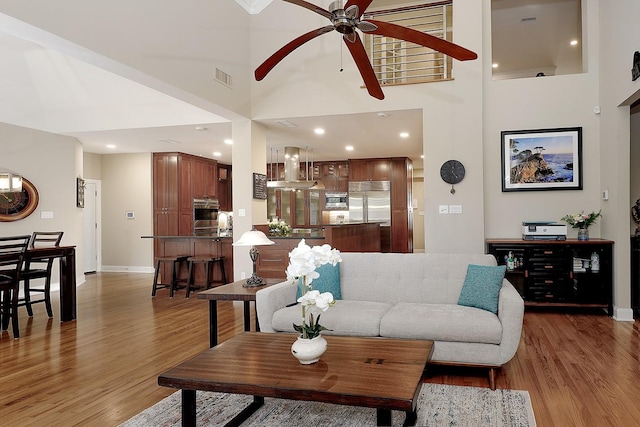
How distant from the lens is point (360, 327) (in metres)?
3.19

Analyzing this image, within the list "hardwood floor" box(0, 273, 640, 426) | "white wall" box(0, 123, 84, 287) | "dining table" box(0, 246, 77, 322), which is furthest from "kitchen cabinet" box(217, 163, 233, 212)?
"dining table" box(0, 246, 77, 322)

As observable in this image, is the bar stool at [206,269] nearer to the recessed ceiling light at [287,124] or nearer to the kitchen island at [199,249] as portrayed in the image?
the kitchen island at [199,249]

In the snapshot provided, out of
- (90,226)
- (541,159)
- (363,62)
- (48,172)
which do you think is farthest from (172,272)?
(541,159)

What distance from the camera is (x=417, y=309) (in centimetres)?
334

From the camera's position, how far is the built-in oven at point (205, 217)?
969 cm

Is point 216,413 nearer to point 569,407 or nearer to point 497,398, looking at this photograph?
point 497,398

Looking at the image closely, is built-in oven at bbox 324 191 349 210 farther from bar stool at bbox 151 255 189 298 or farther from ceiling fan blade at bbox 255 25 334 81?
ceiling fan blade at bbox 255 25 334 81

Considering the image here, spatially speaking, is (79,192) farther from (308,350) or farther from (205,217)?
(308,350)

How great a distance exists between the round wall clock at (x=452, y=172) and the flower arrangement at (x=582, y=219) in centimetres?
133

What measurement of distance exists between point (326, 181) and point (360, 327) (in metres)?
8.00

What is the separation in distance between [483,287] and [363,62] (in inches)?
75.2

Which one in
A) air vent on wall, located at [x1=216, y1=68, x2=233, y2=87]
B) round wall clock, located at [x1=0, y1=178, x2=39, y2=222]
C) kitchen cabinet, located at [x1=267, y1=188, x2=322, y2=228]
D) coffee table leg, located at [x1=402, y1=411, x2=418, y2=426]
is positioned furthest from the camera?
kitchen cabinet, located at [x1=267, y1=188, x2=322, y2=228]

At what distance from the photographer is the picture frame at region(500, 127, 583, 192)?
214 inches

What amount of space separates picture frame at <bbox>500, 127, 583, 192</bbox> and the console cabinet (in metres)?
0.75
